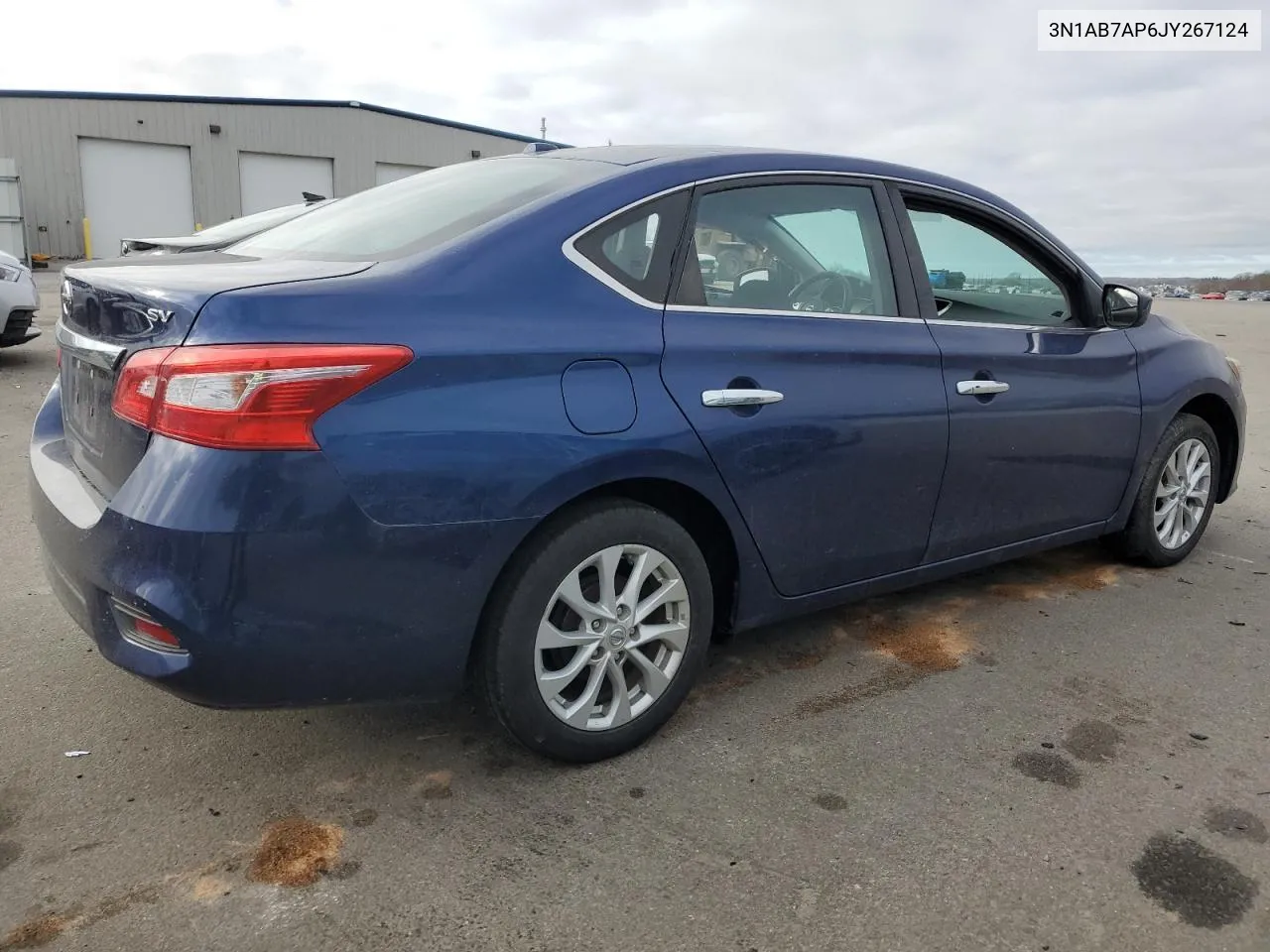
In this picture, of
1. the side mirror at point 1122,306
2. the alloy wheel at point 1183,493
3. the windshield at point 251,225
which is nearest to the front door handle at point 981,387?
the side mirror at point 1122,306

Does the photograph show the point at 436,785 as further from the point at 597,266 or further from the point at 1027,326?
the point at 1027,326

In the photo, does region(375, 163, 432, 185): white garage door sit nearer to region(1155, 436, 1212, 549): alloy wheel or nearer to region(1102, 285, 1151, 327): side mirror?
region(1155, 436, 1212, 549): alloy wheel

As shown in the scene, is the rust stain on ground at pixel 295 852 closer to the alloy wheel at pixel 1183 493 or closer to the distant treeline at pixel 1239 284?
the alloy wheel at pixel 1183 493

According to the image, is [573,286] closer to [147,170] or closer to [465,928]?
[465,928]

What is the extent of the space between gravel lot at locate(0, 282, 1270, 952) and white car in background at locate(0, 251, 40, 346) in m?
6.14

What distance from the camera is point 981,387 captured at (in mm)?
3371

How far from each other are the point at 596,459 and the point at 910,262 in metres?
1.48

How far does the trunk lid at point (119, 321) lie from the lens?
2.21 m


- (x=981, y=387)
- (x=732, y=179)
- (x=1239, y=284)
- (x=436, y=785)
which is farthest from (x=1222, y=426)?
(x=1239, y=284)

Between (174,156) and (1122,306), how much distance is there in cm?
3084

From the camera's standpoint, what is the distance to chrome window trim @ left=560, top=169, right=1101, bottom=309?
2.56 metres

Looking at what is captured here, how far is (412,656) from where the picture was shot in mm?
2330

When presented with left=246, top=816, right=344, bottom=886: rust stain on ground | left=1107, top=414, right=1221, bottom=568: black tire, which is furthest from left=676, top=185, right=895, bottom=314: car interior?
left=1107, top=414, right=1221, bottom=568: black tire

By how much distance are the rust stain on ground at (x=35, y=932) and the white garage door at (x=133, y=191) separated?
29.4 m
